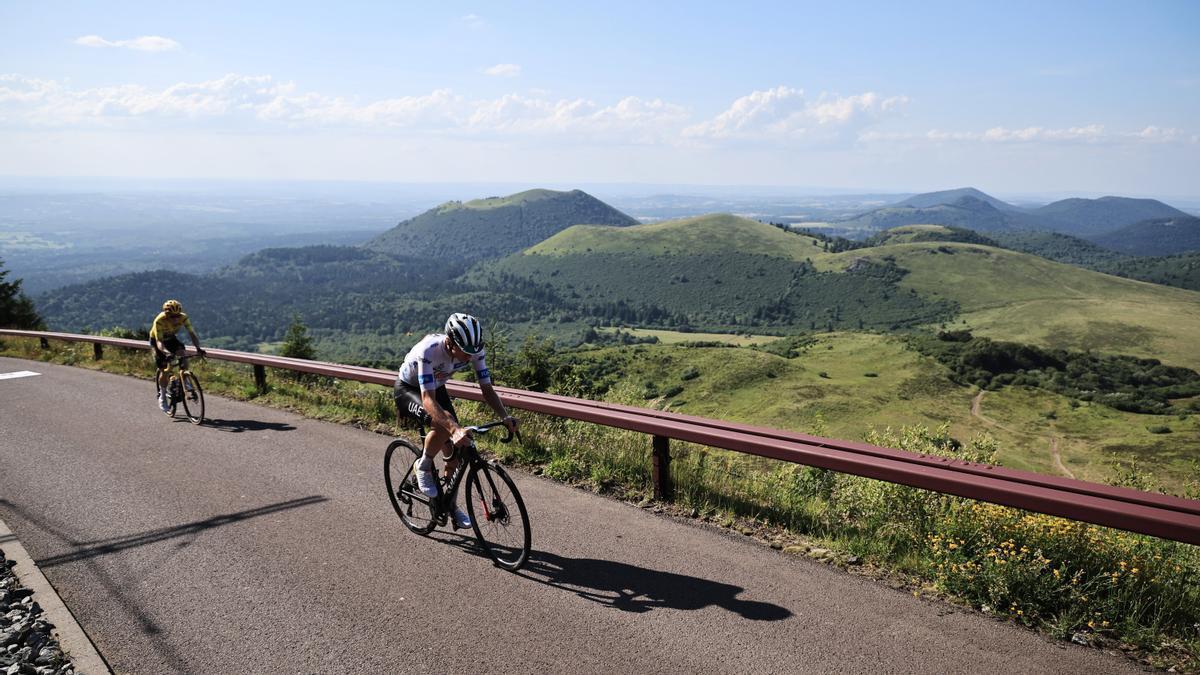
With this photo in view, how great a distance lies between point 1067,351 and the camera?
13125cm

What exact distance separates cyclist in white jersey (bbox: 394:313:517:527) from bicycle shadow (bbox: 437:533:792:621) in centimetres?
96

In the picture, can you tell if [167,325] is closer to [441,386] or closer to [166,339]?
[166,339]

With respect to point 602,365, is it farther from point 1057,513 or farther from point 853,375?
point 1057,513

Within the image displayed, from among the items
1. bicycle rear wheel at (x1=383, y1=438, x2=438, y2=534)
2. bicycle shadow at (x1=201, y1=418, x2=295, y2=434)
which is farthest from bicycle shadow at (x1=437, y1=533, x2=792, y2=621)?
bicycle shadow at (x1=201, y1=418, x2=295, y2=434)

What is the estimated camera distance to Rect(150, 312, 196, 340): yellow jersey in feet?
34.8

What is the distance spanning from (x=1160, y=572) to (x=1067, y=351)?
153m

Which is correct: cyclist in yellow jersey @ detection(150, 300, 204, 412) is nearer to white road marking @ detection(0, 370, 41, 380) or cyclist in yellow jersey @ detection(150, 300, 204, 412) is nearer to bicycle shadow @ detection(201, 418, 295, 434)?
bicycle shadow @ detection(201, 418, 295, 434)

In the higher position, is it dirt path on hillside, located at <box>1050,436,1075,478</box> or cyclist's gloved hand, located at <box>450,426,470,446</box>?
cyclist's gloved hand, located at <box>450,426,470,446</box>

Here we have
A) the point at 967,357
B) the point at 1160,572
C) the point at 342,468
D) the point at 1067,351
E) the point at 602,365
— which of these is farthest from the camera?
the point at 1067,351

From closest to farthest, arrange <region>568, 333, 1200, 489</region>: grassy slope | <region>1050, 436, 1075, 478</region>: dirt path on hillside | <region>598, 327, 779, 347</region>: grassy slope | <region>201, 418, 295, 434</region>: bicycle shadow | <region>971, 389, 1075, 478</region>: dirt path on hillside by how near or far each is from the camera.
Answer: <region>201, 418, 295, 434</region>: bicycle shadow → <region>1050, 436, 1075, 478</region>: dirt path on hillside → <region>971, 389, 1075, 478</region>: dirt path on hillside → <region>568, 333, 1200, 489</region>: grassy slope → <region>598, 327, 779, 347</region>: grassy slope

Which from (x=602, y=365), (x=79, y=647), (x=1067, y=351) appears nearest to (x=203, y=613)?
(x=79, y=647)

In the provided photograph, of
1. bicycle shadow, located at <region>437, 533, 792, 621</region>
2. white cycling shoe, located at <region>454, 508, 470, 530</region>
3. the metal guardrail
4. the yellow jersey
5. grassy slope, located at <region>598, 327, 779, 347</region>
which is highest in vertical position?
the yellow jersey

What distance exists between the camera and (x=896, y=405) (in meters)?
87.8

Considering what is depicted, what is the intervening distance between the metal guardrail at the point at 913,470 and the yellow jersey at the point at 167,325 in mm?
5293
